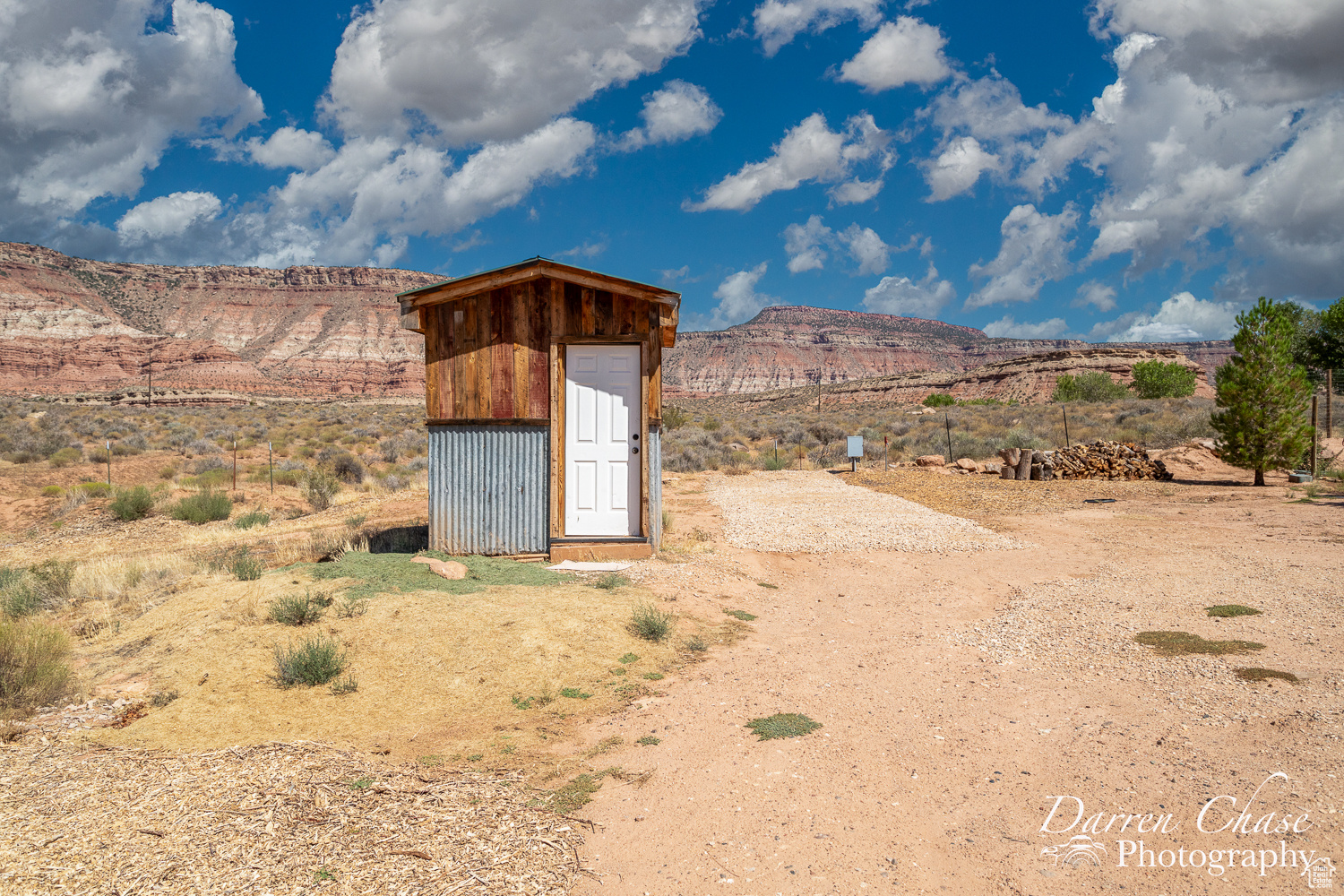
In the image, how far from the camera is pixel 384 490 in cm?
1616

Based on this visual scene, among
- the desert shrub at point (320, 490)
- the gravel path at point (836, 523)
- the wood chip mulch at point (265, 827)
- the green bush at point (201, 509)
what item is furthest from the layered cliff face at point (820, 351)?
the wood chip mulch at point (265, 827)

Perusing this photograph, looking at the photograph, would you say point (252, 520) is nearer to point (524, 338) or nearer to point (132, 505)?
point (132, 505)

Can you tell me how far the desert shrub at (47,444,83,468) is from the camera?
1898 cm

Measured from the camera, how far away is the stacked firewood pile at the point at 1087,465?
17.4 m

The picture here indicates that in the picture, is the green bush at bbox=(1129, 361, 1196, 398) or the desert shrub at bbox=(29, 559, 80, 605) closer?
the desert shrub at bbox=(29, 559, 80, 605)

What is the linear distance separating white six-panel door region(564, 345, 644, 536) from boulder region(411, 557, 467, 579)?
163 cm

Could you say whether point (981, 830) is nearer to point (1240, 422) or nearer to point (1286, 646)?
point (1286, 646)

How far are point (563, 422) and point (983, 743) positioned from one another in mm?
5942

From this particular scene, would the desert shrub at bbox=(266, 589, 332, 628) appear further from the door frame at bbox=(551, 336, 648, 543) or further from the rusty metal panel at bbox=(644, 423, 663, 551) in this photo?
the rusty metal panel at bbox=(644, 423, 663, 551)

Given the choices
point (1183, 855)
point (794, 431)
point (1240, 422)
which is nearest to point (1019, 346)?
point (794, 431)

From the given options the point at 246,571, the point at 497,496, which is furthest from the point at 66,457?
the point at 497,496

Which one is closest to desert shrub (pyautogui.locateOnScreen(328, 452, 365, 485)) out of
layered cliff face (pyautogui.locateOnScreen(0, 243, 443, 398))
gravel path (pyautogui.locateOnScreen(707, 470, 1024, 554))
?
gravel path (pyautogui.locateOnScreen(707, 470, 1024, 554))

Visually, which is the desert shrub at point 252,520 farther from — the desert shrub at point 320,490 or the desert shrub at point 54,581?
the desert shrub at point 54,581

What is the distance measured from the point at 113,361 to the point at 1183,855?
3753 inches
